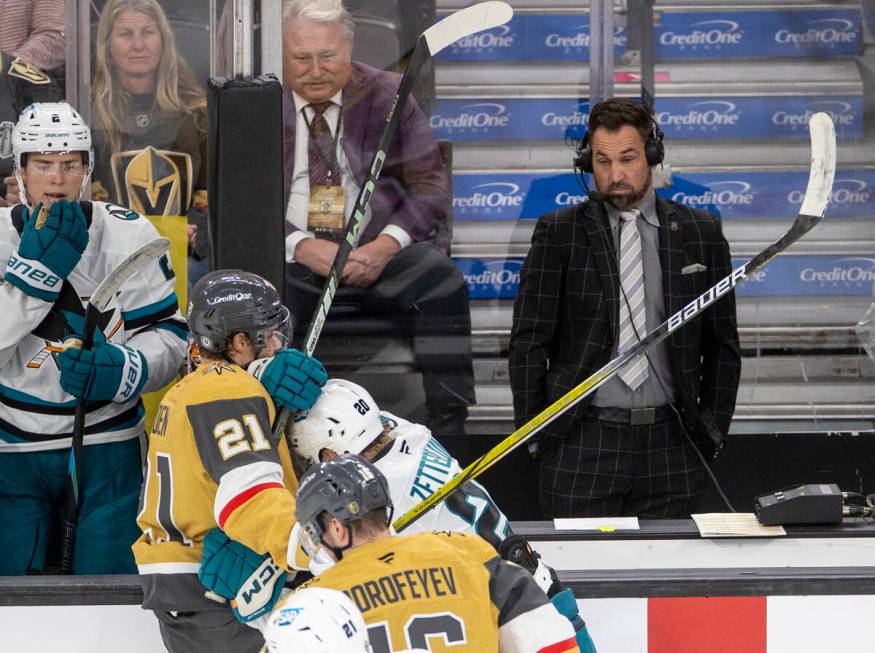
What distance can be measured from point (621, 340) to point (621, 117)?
0.51 metres

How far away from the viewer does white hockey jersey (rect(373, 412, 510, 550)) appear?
2449mm

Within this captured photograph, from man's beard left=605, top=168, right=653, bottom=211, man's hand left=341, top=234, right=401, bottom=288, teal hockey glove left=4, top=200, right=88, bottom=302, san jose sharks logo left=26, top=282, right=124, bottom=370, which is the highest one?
man's beard left=605, top=168, right=653, bottom=211

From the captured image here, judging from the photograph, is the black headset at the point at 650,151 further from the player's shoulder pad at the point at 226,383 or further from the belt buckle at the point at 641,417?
the player's shoulder pad at the point at 226,383

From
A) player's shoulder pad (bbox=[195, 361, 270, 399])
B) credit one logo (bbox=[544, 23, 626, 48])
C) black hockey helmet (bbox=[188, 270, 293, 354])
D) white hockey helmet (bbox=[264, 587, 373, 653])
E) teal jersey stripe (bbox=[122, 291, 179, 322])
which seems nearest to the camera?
white hockey helmet (bbox=[264, 587, 373, 653])

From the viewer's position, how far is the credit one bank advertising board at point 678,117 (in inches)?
157

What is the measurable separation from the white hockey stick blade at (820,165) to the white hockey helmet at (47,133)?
154 cm

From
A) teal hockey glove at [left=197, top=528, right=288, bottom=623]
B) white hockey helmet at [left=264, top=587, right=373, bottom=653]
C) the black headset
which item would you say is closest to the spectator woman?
the black headset

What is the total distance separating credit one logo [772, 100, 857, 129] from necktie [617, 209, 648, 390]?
0.99 metres

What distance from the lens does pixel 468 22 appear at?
3.02m

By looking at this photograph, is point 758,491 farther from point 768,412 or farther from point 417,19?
point 417,19

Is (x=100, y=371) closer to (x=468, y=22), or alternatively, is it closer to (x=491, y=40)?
(x=468, y=22)

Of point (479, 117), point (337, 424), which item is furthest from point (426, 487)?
point (479, 117)

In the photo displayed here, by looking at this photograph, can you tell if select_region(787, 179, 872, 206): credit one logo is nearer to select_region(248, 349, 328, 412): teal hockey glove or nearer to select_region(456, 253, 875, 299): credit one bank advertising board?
select_region(456, 253, 875, 299): credit one bank advertising board

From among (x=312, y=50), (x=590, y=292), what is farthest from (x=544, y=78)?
(x=590, y=292)
